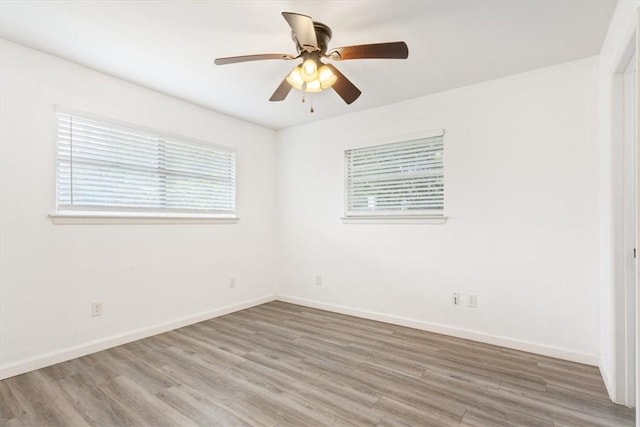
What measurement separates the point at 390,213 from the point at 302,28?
7.48ft

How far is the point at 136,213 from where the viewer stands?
10.1 ft

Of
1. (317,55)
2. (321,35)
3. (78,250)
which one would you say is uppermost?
(321,35)

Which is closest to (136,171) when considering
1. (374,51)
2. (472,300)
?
(374,51)

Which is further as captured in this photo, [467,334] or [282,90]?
[467,334]

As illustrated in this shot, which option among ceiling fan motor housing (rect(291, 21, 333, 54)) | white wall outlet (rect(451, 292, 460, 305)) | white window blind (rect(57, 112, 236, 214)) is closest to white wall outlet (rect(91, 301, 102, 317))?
white window blind (rect(57, 112, 236, 214))

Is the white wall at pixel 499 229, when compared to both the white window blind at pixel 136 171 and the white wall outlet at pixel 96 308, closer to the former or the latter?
the white window blind at pixel 136 171

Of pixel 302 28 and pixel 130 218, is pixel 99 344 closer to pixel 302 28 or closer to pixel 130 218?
pixel 130 218

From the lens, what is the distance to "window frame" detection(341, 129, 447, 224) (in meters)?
3.27

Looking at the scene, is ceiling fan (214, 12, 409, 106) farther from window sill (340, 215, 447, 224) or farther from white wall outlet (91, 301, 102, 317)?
white wall outlet (91, 301, 102, 317)

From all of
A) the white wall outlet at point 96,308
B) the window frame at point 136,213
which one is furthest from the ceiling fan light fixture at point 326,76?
the white wall outlet at point 96,308

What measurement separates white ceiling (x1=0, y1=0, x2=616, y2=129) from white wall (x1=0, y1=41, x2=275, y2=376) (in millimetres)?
256

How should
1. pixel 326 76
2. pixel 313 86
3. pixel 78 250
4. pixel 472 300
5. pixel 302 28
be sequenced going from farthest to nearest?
pixel 472 300 → pixel 78 250 → pixel 313 86 → pixel 326 76 → pixel 302 28

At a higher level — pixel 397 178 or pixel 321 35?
pixel 321 35

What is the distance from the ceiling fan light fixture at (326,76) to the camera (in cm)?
219
